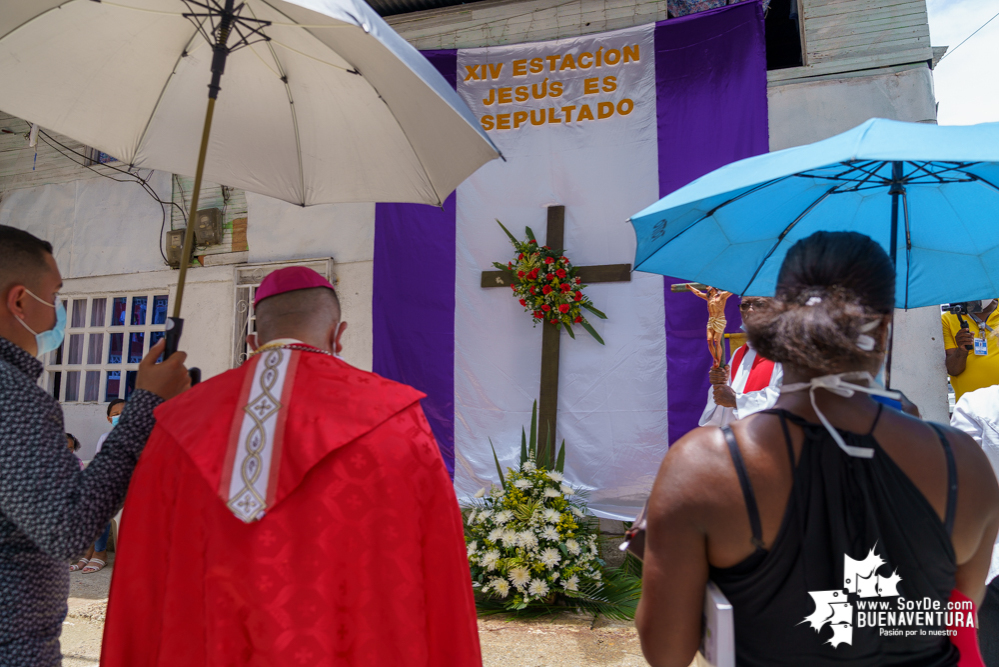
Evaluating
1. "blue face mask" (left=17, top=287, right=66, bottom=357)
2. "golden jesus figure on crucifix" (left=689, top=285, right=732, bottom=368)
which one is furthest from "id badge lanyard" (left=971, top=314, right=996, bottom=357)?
"blue face mask" (left=17, top=287, right=66, bottom=357)

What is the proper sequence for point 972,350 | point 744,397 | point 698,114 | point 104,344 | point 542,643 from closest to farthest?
point 744,397
point 542,643
point 972,350
point 698,114
point 104,344

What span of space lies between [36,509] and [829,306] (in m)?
1.73

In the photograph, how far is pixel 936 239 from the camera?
242 centimetres

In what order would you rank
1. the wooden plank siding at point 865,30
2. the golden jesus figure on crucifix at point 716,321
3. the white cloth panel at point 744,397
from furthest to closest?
the wooden plank siding at point 865,30 < the golden jesus figure on crucifix at point 716,321 < the white cloth panel at point 744,397

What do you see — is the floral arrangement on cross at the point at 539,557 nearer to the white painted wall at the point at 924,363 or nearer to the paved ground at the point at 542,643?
the paved ground at the point at 542,643

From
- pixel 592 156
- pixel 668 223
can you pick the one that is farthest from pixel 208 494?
pixel 592 156

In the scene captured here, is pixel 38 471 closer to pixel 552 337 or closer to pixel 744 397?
pixel 744 397

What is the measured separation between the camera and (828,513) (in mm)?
1191

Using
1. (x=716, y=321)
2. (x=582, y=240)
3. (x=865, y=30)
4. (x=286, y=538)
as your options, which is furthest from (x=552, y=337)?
(x=286, y=538)

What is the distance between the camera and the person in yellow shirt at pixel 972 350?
442cm

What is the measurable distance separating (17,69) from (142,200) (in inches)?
200

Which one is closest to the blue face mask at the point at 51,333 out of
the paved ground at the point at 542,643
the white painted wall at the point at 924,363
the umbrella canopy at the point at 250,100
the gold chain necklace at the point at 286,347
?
the gold chain necklace at the point at 286,347

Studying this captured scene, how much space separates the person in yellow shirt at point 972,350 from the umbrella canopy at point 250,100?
4.00m

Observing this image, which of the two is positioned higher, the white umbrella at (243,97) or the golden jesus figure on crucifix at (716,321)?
the white umbrella at (243,97)
